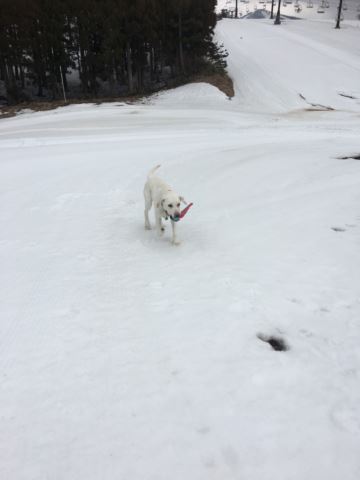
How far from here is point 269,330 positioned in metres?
3.97

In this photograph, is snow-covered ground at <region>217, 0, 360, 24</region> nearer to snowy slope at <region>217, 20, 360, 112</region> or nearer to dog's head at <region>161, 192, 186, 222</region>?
snowy slope at <region>217, 20, 360, 112</region>

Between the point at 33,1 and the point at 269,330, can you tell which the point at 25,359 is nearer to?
the point at 269,330

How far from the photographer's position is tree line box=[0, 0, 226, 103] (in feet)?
110

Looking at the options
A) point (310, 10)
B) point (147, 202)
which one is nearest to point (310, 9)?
point (310, 10)

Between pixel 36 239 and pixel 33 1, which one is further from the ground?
pixel 33 1

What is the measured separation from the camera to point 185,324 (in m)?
4.17

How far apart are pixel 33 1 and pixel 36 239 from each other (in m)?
37.9

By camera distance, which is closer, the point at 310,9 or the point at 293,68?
the point at 293,68

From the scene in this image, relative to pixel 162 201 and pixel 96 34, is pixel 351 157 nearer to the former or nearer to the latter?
pixel 162 201

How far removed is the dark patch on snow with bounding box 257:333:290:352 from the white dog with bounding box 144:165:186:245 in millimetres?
2496

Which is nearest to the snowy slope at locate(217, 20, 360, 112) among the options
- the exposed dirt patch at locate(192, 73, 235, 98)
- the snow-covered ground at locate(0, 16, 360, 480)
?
the exposed dirt patch at locate(192, 73, 235, 98)

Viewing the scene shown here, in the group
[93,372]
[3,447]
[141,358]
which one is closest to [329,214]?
[141,358]

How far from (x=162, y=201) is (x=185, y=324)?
2.41 metres

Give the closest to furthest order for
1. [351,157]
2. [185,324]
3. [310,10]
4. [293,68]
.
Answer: [185,324], [351,157], [293,68], [310,10]
